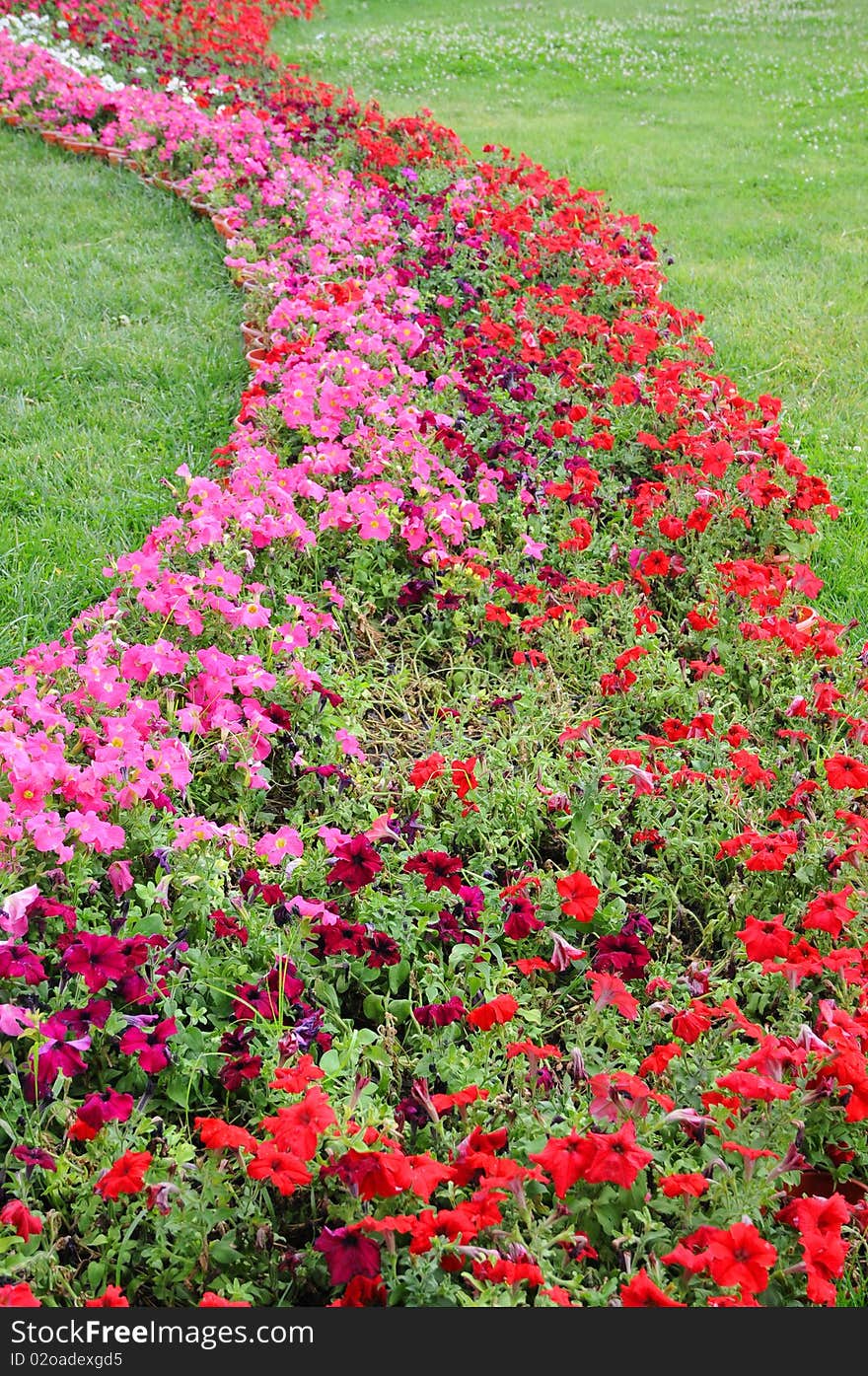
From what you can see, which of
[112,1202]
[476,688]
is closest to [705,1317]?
[112,1202]

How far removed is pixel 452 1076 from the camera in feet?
6.86

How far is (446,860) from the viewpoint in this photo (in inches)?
93.3

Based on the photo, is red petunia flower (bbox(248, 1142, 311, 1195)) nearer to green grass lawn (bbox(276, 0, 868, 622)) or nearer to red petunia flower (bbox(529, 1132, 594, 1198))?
red petunia flower (bbox(529, 1132, 594, 1198))

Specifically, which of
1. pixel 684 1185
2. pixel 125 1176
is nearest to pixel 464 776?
pixel 684 1185

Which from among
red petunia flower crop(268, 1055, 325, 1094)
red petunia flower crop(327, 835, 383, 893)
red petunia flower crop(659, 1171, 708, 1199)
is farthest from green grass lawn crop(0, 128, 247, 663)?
red petunia flower crop(659, 1171, 708, 1199)

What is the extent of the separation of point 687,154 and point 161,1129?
858 cm

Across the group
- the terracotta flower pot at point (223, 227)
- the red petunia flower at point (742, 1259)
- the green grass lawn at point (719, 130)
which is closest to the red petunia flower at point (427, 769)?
the red petunia flower at point (742, 1259)

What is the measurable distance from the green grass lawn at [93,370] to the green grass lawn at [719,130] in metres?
2.43

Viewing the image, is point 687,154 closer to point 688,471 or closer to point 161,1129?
point 688,471

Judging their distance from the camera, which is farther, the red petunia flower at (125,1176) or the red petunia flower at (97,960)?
the red petunia flower at (97,960)

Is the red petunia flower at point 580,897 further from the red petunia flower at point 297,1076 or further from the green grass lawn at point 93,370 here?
the green grass lawn at point 93,370

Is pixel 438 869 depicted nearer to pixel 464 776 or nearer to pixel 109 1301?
pixel 464 776

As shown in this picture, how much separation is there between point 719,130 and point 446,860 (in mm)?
8924

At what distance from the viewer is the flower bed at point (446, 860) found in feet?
5.96
